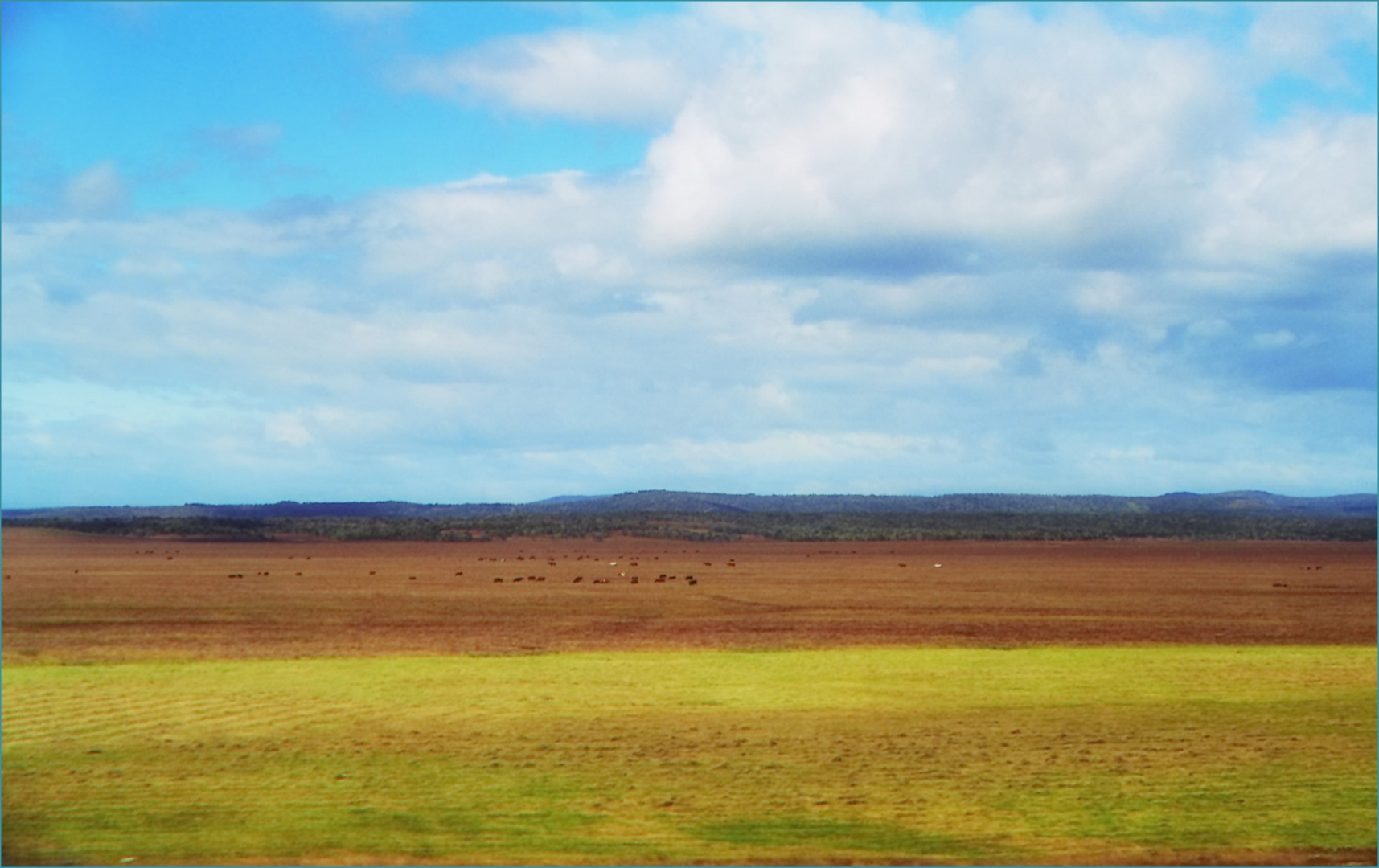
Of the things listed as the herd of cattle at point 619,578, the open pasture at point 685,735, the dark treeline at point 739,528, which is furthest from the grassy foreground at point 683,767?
the dark treeline at point 739,528

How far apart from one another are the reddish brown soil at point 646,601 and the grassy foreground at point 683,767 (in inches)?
297

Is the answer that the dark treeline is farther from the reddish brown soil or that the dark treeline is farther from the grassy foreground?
the grassy foreground

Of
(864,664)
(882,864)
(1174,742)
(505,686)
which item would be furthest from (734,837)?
(864,664)

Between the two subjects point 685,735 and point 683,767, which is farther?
point 685,735

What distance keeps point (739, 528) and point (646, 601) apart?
274 feet

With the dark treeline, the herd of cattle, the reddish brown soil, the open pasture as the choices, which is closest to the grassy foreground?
the open pasture

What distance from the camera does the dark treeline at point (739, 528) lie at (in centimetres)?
10775

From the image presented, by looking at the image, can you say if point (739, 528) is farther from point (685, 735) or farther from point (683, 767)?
point (683, 767)

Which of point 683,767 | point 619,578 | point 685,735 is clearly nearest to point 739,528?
point 619,578

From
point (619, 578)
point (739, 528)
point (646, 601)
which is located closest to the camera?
point (646, 601)

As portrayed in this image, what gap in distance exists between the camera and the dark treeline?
354 feet

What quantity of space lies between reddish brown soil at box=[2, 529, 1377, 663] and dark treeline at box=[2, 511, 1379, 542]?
2912 centimetres

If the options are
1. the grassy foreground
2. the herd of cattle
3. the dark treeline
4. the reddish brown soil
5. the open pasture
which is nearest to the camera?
the grassy foreground

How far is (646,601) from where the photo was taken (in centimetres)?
4203
